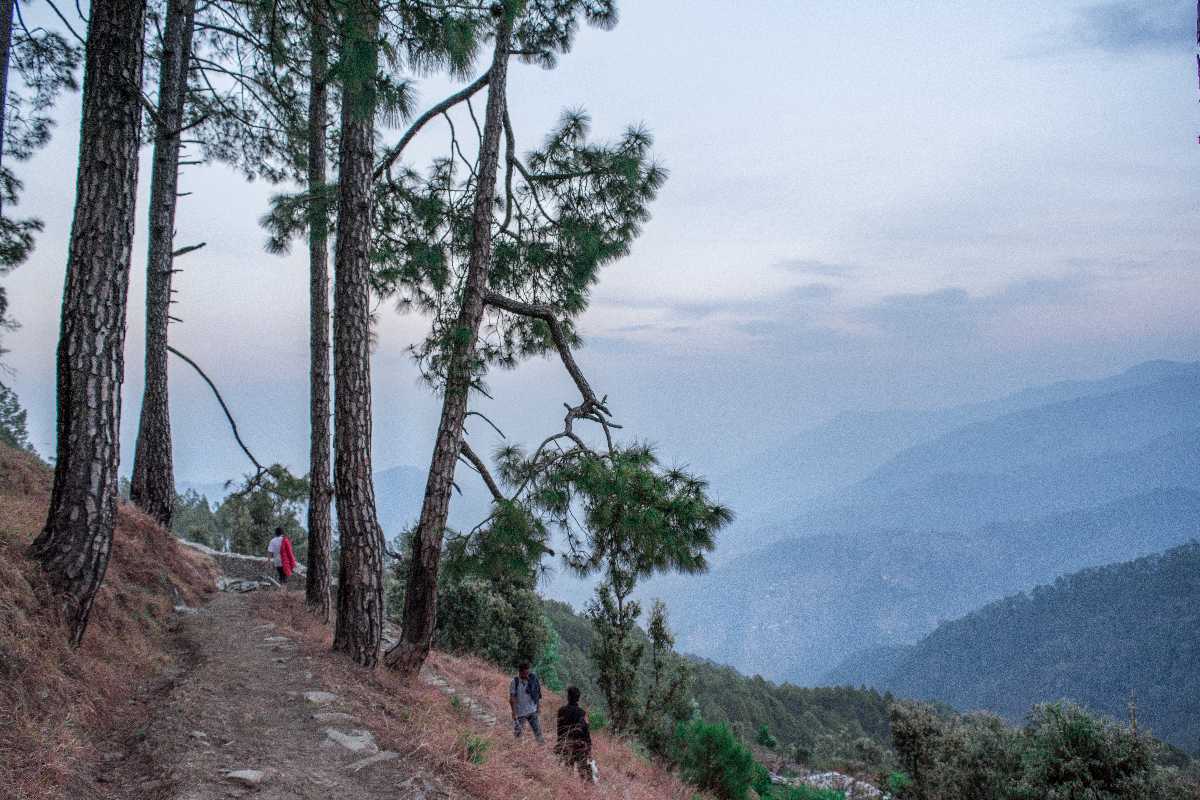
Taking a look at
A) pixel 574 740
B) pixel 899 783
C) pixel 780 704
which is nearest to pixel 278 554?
pixel 574 740

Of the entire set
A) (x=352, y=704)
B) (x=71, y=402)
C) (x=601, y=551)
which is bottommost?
(x=352, y=704)

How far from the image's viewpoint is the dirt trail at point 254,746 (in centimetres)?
387

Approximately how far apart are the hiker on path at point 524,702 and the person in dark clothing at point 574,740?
499 millimetres

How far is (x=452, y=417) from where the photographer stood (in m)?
6.70

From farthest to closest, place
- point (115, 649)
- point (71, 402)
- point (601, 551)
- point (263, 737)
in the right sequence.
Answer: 1. point (601, 551)
2. point (115, 649)
3. point (71, 402)
4. point (263, 737)

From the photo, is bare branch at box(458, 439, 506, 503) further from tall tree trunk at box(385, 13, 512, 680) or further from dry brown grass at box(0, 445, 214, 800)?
dry brown grass at box(0, 445, 214, 800)

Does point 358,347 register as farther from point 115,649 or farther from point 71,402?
point 115,649

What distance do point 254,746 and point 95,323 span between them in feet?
11.1

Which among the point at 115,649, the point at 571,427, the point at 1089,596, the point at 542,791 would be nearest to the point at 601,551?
the point at 571,427

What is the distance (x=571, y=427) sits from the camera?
6.48m

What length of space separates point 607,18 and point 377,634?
22.8ft

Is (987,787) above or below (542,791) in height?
below

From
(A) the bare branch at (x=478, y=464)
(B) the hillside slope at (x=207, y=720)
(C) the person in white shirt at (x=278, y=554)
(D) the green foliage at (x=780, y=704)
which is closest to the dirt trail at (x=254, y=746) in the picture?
(B) the hillside slope at (x=207, y=720)

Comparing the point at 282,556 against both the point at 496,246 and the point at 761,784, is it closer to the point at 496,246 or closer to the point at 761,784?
the point at 496,246
